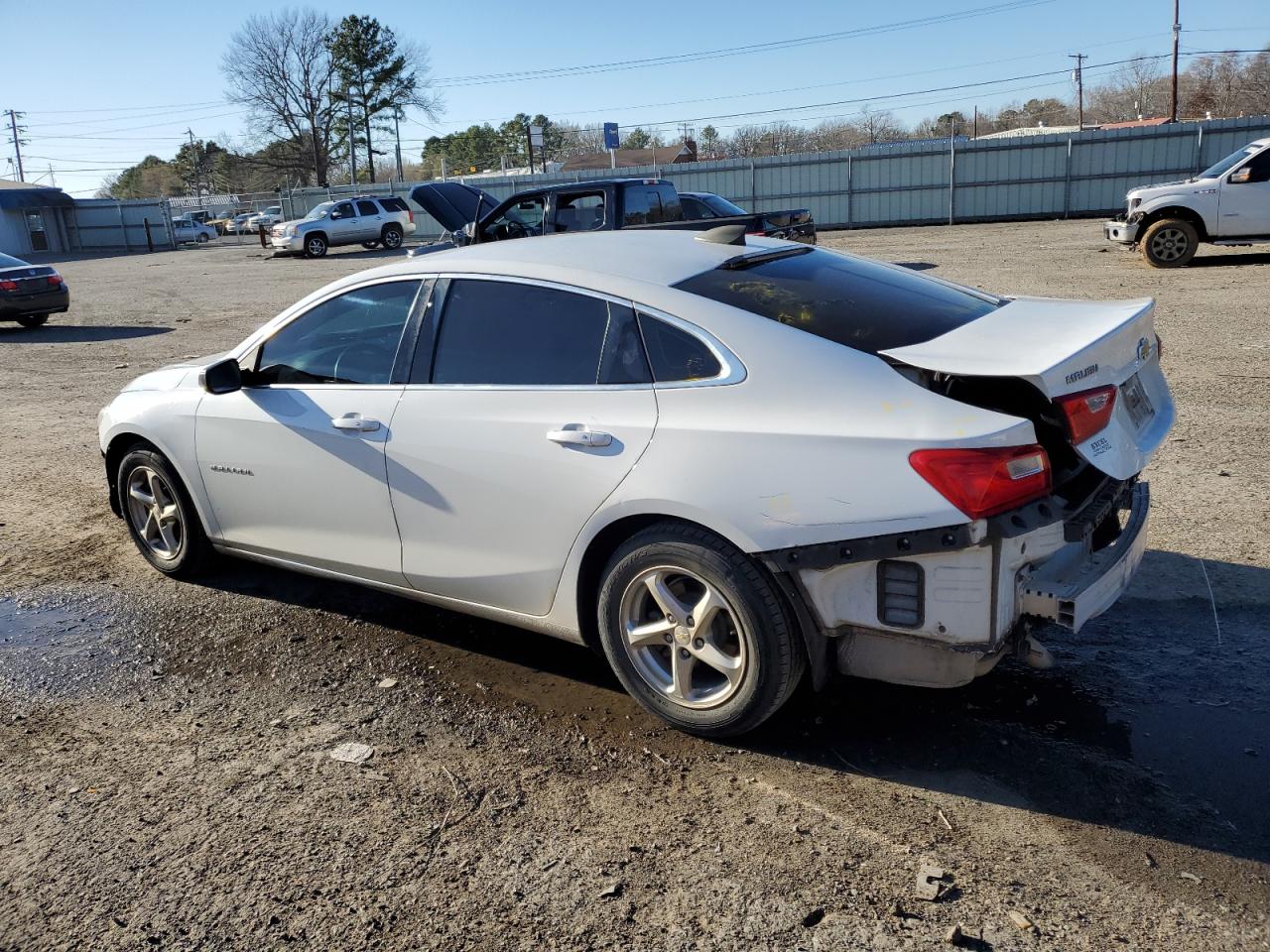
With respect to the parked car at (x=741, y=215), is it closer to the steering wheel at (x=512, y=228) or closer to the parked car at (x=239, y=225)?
the steering wheel at (x=512, y=228)

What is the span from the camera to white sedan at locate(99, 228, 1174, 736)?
3086mm

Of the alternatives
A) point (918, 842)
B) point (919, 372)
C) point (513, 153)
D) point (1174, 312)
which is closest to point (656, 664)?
point (918, 842)

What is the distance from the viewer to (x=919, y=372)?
10.6 feet

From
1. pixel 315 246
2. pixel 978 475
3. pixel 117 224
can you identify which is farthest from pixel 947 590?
pixel 117 224

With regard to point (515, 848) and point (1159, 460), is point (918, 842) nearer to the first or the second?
point (515, 848)

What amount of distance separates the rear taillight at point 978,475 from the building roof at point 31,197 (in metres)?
55.6

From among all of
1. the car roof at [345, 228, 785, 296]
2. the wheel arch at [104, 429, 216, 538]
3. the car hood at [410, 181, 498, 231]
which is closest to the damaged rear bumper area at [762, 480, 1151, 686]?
the car roof at [345, 228, 785, 296]

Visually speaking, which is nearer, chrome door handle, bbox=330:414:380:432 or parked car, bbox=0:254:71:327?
chrome door handle, bbox=330:414:380:432

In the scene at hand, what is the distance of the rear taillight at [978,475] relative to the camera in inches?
116

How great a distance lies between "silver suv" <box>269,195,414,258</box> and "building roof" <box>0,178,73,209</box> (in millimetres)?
23132

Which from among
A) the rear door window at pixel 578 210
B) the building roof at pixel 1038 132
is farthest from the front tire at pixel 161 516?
the building roof at pixel 1038 132

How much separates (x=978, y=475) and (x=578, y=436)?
1.33 m

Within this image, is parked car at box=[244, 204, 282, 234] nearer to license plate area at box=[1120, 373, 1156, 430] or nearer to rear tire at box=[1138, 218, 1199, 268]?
rear tire at box=[1138, 218, 1199, 268]

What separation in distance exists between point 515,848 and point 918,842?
3.83 feet
